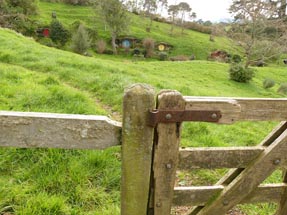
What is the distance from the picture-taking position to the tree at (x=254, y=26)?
1062 inches

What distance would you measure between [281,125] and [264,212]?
6.87 ft

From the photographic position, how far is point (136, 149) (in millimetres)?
2029

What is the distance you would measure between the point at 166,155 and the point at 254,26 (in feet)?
93.9

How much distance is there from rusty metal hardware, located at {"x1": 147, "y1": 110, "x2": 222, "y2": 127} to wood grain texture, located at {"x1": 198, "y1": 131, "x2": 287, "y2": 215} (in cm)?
65

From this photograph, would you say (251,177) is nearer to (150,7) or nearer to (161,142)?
(161,142)

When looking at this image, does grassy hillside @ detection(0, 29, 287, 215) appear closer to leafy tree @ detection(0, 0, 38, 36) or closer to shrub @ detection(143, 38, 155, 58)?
leafy tree @ detection(0, 0, 38, 36)

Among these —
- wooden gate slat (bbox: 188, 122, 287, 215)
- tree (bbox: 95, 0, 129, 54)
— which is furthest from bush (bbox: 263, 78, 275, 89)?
tree (bbox: 95, 0, 129, 54)

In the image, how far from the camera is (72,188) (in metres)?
3.56

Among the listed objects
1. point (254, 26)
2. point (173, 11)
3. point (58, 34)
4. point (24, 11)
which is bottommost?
point (58, 34)

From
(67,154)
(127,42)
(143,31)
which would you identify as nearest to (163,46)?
(127,42)

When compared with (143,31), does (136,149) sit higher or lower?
lower

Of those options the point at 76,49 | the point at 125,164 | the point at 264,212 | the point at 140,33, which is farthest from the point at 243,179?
the point at 140,33

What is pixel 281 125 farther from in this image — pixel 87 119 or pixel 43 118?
pixel 43 118

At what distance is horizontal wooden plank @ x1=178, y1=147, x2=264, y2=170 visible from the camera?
2.24 m
